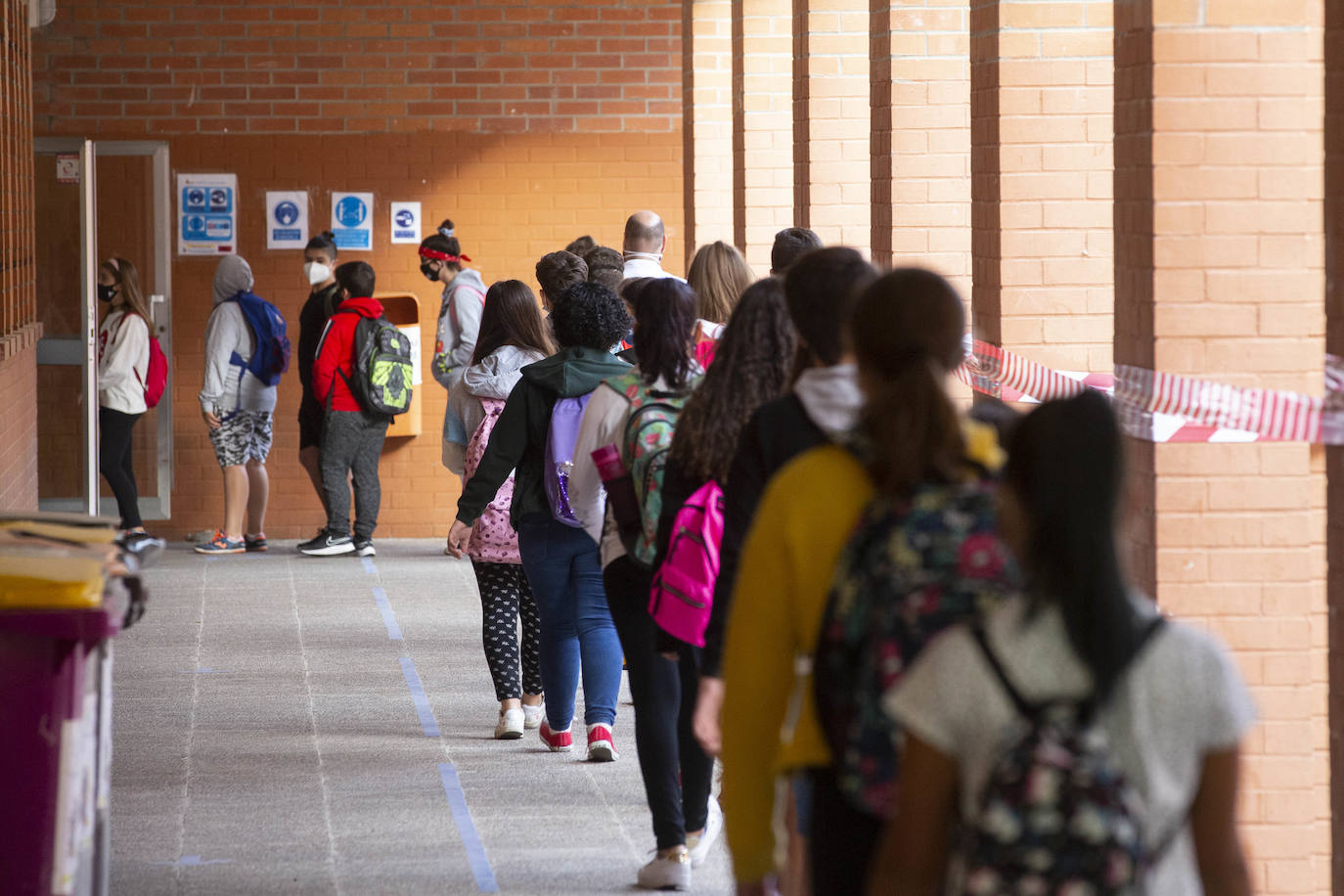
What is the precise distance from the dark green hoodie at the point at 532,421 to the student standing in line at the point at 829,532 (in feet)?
10.6

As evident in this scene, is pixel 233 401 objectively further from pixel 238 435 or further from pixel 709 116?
pixel 709 116

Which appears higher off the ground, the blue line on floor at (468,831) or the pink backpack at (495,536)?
the pink backpack at (495,536)

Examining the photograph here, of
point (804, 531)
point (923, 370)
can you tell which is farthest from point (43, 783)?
point (923, 370)

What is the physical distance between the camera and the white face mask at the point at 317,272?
38.6 ft

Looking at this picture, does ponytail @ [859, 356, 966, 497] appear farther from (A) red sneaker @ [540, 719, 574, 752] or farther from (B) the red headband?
(B) the red headband

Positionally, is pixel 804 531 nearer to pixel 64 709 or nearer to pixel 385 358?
pixel 64 709

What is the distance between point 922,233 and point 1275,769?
3.19 metres

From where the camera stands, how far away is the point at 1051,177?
6035mm

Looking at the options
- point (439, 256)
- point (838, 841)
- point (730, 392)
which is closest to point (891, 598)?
point (838, 841)

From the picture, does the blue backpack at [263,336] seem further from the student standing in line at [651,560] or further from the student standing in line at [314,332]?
the student standing in line at [651,560]

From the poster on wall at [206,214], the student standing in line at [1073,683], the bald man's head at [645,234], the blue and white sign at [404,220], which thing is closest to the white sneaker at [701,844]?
the student standing in line at [1073,683]

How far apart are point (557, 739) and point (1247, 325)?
3.12m

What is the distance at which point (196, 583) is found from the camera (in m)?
10.9

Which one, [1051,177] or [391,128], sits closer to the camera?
[1051,177]
